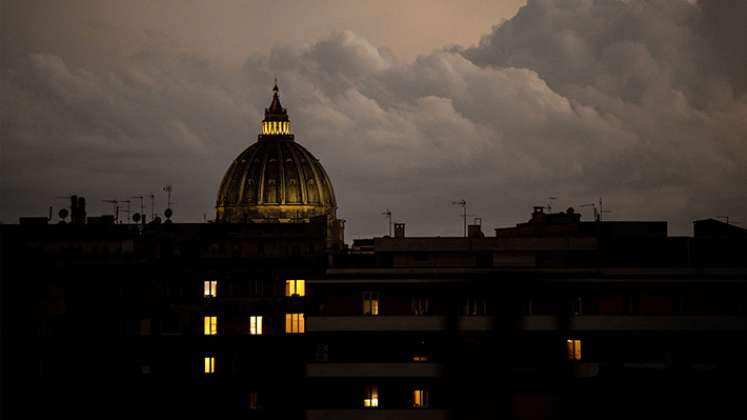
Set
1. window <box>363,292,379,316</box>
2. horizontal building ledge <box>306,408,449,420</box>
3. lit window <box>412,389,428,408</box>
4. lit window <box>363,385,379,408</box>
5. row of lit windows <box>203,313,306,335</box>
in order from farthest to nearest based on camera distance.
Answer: row of lit windows <box>203,313,306,335</box>
window <box>363,292,379,316</box>
lit window <box>363,385,379,408</box>
lit window <box>412,389,428,408</box>
horizontal building ledge <box>306,408,449,420</box>

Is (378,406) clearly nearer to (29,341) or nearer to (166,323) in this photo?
(29,341)

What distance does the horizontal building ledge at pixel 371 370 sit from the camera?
33.2 m

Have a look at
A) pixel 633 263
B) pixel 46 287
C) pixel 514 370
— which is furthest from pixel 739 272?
pixel 514 370

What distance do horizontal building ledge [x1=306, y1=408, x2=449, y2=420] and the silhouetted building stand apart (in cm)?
8

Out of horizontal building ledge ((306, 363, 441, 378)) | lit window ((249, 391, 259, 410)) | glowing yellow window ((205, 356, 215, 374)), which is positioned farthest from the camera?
glowing yellow window ((205, 356, 215, 374))

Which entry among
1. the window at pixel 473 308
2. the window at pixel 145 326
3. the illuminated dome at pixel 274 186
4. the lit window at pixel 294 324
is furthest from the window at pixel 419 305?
the illuminated dome at pixel 274 186

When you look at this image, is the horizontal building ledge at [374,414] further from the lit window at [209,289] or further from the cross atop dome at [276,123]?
the cross atop dome at [276,123]

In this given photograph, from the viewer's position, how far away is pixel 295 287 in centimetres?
4991

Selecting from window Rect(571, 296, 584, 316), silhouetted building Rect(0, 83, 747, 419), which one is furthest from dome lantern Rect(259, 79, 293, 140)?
window Rect(571, 296, 584, 316)

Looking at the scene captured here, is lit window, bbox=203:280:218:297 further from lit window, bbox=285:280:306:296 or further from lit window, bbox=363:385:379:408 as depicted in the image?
lit window, bbox=363:385:379:408

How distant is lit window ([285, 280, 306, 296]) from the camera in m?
49.8

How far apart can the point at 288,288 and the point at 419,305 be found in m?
15.9

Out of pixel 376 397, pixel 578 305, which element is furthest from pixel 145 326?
pixel 578 305

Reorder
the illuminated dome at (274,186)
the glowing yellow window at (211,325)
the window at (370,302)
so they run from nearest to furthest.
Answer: the window at (370,302) < the glowing yellow window at (211,325) < the illuminated dome at (274,186)
